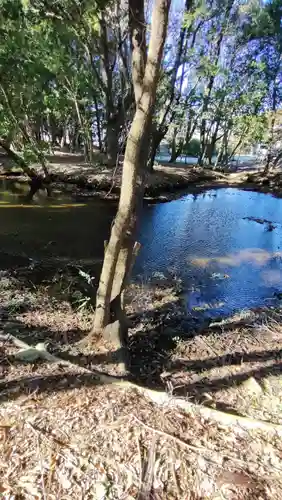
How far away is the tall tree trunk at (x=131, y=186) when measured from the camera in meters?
2.68

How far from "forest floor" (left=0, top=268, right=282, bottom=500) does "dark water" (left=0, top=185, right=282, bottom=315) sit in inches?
62.8

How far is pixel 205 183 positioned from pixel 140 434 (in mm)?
20079

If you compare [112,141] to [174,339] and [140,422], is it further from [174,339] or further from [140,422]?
[140,422]

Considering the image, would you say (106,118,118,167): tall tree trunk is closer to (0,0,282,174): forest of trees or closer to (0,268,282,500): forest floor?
(0,0,282,174): forest of trees

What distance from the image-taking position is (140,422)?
2.20 metres

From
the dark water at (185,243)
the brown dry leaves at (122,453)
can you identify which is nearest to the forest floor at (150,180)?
the dark water at (185,243)

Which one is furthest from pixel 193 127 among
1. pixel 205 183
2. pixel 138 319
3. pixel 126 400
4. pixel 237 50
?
pixel 126 400

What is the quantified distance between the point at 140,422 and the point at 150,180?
14.6m

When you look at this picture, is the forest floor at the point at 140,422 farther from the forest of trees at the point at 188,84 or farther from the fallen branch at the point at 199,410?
the forest of trees at the point at 188,84

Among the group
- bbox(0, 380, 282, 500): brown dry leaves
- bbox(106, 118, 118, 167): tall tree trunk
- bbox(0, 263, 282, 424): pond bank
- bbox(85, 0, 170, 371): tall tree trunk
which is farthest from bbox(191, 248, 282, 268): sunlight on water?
bbox(106, 118, 118, 167): tall tree trunk

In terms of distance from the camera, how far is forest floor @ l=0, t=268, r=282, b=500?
1.80 meters

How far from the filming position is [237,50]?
22.2 meters

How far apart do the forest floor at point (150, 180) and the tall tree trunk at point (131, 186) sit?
8218mm

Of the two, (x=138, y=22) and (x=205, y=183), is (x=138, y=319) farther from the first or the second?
(x=205, y=183)
